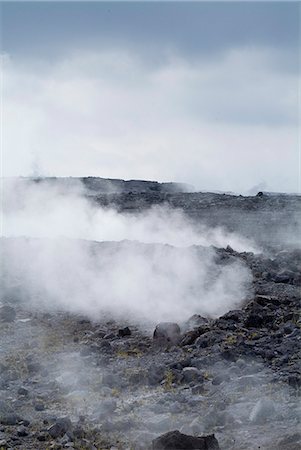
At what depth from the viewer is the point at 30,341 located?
978 centimetres

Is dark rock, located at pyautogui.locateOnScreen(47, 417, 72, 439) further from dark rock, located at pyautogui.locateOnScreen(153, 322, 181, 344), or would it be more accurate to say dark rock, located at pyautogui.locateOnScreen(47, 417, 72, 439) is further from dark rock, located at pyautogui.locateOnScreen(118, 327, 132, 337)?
dark rock, located at pyautogui.locateOnScreen(118, 327, 132, 337)

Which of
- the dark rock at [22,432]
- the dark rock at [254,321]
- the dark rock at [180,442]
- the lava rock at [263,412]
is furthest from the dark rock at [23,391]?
the dark rock at [254,321]

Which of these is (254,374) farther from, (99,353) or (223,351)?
(99,353)

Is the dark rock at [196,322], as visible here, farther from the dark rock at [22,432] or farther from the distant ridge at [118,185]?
the distant ridge at [118,185]

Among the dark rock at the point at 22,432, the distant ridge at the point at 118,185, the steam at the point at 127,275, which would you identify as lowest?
the dark rock at the point at 22,432

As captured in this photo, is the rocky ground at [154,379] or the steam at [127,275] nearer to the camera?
the rocky ground at [154,379]

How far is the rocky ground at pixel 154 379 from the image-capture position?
6.28 metres

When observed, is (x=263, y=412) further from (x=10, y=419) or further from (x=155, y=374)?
(x=10, y=419)

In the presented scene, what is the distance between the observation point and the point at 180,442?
5.53m

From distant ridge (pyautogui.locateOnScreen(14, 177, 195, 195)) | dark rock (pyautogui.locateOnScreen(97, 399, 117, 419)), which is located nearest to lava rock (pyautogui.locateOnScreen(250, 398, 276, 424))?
dark rock (pyautogui.locateOnScreen(97, 399, 117, 419))

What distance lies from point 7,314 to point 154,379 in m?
4.08

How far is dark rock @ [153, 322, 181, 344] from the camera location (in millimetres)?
9062

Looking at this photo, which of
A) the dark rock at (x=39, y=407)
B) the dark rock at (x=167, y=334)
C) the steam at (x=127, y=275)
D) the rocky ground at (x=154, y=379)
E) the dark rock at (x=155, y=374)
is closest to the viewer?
the rocky ground at (x=154, y=379)

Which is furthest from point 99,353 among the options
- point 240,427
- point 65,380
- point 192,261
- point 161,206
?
point 161,206
